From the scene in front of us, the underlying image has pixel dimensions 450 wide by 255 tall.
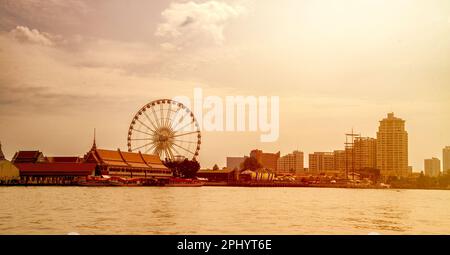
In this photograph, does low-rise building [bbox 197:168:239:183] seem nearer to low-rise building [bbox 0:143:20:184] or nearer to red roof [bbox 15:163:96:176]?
red roof [bbox 15:163:96:176]

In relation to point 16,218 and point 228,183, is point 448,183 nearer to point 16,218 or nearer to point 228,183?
point 228,183

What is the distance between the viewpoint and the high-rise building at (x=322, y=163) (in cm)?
7569

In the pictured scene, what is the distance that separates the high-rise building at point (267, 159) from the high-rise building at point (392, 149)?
16.3 meters

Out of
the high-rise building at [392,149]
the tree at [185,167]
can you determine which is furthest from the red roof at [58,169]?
the high-rise building at [392,149]

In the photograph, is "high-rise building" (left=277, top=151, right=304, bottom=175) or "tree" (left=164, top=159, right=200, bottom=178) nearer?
"tree" (left=164, top=159, right=200, bottom=178)

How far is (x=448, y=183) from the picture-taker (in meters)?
48.8

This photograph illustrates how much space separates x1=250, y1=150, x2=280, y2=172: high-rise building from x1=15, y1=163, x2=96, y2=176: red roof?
95.8 ft

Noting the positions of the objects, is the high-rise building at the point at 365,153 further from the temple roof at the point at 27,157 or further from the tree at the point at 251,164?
the temple roof at the point at 27,157

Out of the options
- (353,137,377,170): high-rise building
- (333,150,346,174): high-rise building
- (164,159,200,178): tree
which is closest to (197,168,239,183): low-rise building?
(164,159,200,178): tree

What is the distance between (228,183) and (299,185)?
8.73 m

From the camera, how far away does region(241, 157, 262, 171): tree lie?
209ft

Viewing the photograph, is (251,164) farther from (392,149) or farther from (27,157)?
(27,157)
